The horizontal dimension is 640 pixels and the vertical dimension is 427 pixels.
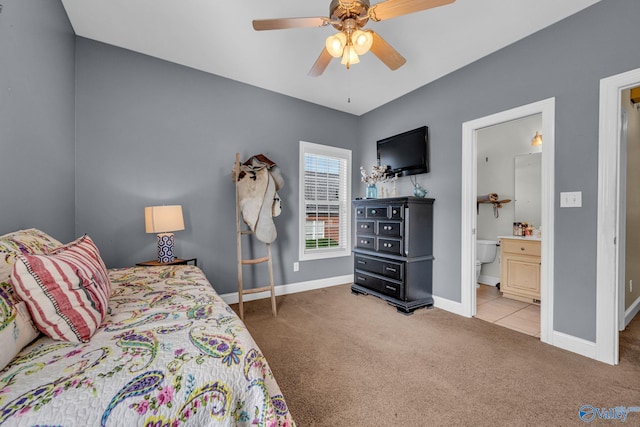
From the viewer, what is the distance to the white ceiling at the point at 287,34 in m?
2.11

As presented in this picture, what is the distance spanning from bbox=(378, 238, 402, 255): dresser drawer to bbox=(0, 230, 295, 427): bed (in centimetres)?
236

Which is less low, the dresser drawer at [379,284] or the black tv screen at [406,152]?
the black tv screen at [406,152]

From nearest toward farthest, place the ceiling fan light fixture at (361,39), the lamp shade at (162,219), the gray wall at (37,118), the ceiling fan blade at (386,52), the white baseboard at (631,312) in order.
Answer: the gray wall at (37,118) → the ceiling fan light fixture at (361,39) → the ceiling fan blade at (386,52) → the lamp shade at (162,219) → the white baseboard at (631,312)

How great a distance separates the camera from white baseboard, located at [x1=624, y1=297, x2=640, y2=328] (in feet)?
8.52

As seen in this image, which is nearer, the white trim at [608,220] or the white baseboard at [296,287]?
the white trim at [608,220]

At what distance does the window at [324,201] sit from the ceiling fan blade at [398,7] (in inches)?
87.7

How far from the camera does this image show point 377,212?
3375 mm

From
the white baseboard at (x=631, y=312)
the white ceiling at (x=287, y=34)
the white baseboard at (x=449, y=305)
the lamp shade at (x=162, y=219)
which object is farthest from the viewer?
the white baseboard at (x=449, y=305)

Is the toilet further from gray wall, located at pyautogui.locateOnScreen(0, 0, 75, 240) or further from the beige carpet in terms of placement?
gray wall, located at pyautogui.locateOnScreen(0, 0, 75, 240)

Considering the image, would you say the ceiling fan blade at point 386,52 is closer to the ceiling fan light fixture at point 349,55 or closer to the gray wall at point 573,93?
the ceiling fan light fixture at point 349,55

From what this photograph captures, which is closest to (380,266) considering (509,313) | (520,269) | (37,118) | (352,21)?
(509,313)

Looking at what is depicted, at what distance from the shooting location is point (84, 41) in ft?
8.25

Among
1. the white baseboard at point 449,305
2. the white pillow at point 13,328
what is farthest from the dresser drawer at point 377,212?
the white pillow at point 13,328

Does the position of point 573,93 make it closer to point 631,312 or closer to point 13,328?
point 631,312
